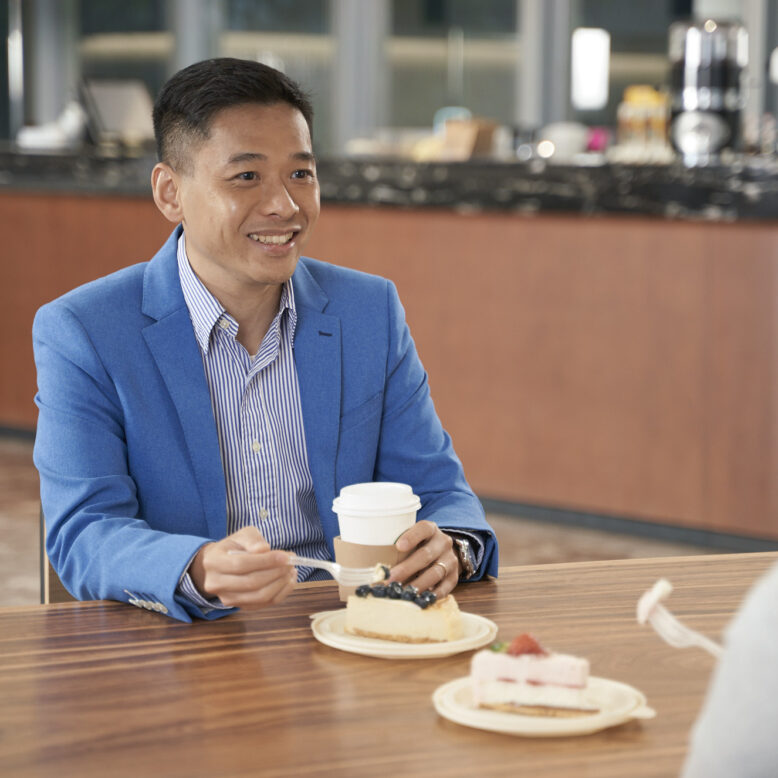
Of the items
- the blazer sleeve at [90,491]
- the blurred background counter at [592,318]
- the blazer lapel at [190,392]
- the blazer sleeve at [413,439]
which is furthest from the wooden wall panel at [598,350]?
the blazer sleeve at [90,491]

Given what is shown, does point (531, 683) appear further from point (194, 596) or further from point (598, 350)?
point (598, 350)

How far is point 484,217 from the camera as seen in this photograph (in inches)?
182

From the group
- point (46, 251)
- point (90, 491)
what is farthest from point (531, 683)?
point (46, 251)

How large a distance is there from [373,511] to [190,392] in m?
0.40

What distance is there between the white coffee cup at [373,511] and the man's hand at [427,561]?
23 mm

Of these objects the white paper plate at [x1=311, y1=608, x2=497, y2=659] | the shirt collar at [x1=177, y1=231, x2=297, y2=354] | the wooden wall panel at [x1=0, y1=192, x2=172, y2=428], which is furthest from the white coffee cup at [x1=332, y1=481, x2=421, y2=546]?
the wooden wall panel at [x1=0, y1=192, x2=172, y2=428]

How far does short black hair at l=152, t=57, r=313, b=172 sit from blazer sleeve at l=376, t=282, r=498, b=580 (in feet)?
1.14

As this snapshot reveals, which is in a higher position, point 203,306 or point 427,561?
point 203,306

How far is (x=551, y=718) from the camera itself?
3.72 feet

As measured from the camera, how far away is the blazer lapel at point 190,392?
1744mm

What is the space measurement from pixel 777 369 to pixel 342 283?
241 cm

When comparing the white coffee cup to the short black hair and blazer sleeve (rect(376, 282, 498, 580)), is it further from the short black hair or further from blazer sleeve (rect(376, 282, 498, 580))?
the short black hair

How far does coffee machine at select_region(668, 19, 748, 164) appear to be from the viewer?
173 inches

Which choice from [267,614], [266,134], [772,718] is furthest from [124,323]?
[772,718]
